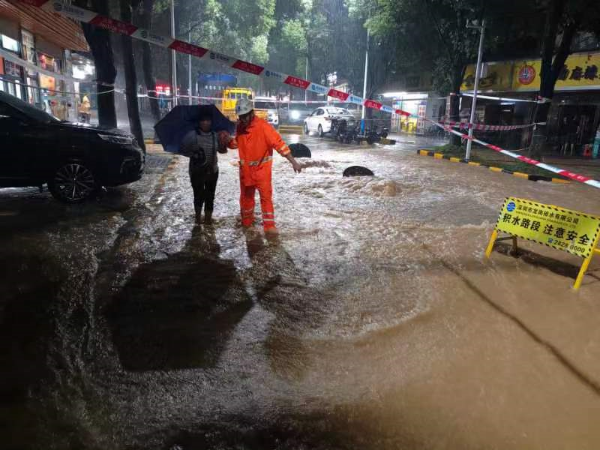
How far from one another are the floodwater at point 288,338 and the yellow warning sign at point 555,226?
1.35 ft

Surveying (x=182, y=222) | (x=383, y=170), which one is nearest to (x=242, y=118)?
(x=182, y=222)

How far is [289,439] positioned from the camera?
2533 millimetres

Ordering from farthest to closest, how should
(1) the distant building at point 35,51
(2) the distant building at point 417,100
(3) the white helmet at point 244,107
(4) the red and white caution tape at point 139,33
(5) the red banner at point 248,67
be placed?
1. (2) the distant building at point 417,100
2. (1) the distant building at point 35,51
3. (5) the red banner at point 248,67
4. (4) the red and white caution tape at point 139,33
5. (3) the white helmet at point 244,107

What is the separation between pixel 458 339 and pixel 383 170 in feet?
31.9

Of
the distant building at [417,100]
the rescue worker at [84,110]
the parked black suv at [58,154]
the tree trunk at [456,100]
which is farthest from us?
the distant building at [417,100]

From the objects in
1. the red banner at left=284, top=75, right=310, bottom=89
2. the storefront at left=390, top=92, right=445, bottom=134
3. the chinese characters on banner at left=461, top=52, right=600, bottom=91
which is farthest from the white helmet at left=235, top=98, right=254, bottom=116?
the storefront at left=390, top=92, right=445, bottom=134

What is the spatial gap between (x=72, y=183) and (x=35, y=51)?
12.6m

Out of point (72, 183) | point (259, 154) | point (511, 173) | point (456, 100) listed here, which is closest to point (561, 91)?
point (456, 100)

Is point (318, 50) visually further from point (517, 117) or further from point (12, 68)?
point (12, 68)

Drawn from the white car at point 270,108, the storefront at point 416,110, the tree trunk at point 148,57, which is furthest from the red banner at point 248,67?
the storefront at point 416,110

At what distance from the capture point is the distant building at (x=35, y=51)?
Answer: 40.4 ft

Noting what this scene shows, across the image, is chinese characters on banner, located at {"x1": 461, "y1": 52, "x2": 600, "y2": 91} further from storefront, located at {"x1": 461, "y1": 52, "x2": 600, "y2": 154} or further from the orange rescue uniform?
the orange rescue uniform

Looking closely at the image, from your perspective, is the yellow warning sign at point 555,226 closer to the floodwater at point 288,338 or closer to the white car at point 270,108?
the floodwater at point 288,338

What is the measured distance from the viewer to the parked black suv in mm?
6969
